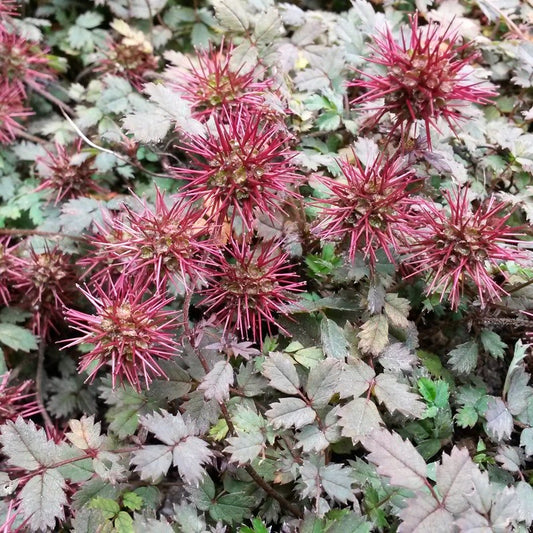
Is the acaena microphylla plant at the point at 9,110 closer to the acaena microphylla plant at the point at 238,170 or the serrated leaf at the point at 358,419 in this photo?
the acaena microphylla plant at the point at 238,170

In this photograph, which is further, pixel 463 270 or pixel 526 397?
pixel 526 397

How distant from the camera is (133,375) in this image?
1570mm

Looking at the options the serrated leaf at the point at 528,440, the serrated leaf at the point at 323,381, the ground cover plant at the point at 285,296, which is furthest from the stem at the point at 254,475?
the serrated leaf at the point at 528,440

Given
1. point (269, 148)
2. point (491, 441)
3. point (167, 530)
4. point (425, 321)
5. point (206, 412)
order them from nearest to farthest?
point (167, 530) → point (269, 148) → point (206, 412) → point (491, 441) → point (425, 321)

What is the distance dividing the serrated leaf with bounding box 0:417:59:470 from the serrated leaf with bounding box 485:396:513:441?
4.17 ft

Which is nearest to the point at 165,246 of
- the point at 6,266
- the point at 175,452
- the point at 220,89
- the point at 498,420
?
the point at 175,452

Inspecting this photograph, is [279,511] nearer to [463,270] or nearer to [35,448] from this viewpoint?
[35,448]

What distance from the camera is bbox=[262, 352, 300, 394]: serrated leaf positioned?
1.54 m

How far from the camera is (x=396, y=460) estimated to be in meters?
1.33

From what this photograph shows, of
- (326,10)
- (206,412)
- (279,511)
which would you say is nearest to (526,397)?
(279,511)

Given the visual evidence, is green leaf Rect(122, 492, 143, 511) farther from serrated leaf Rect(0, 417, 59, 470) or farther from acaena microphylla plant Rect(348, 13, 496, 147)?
acaena microphylla plant Rect(348, 13, 496, 147)

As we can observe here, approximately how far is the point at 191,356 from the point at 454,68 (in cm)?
114

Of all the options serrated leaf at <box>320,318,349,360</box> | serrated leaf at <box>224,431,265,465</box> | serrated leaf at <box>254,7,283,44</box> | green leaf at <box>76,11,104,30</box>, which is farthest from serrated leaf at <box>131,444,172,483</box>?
green leaf at <box>76,11,104,30</box>

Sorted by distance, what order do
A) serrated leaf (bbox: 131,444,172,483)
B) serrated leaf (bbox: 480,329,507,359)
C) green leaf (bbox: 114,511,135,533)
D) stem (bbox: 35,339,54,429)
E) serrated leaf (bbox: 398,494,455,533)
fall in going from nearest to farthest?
serrated leaf (bbox: 398,494,455,533), serrated leaf (bbox: 131,444,172,483), green leaf (bbox: 114,511,135,533), serrated leaf (bbox: 480,329,507,359), stem (bbox: 35,339,54,429)
